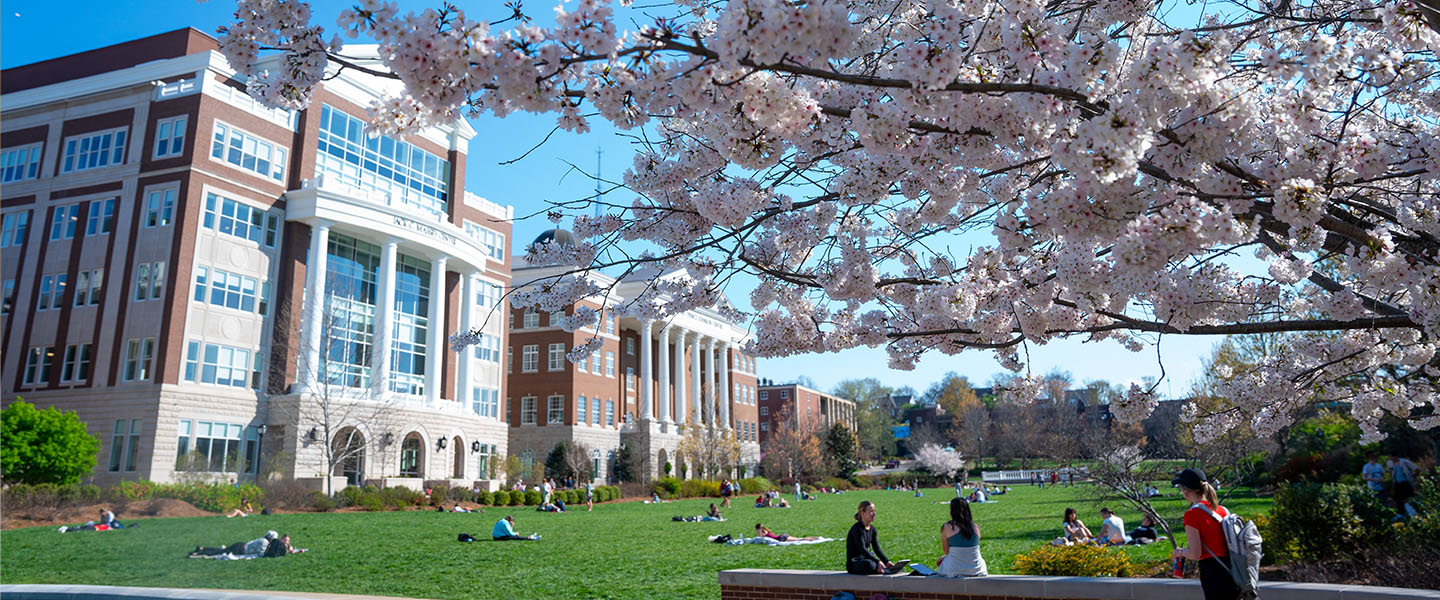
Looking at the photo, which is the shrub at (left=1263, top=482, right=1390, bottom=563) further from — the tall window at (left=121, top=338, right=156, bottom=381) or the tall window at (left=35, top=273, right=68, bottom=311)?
the tall window at (left=35, top=273, right=68, bottom=311)

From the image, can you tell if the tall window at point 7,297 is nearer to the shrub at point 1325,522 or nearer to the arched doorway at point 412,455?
the arched doorway at point 412,455

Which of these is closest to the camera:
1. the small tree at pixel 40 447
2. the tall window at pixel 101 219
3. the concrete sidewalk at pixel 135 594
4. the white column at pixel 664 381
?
the concrete sidewalk at pixel 135 594

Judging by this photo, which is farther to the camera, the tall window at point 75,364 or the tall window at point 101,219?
the tall window at point 101,219

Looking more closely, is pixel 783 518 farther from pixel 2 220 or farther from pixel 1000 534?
pixel 2 220

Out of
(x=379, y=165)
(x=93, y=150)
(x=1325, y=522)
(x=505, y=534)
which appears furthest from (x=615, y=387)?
(x=1325, y=522)

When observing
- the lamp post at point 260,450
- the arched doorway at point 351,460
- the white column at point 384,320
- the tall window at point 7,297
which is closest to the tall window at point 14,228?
the tall window at point 7,297

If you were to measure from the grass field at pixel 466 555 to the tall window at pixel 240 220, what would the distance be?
49.4 ft

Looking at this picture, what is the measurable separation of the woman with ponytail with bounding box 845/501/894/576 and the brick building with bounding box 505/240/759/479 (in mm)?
44223

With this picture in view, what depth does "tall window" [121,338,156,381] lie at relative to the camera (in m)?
34.2

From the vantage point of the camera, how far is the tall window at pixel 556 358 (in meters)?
60.9

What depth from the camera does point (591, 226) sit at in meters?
6.12

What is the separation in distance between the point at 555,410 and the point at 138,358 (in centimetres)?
2878

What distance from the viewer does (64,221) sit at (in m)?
37.2

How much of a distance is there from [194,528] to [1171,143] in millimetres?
24134
